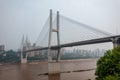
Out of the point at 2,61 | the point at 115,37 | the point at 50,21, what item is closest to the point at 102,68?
the point at 115,37

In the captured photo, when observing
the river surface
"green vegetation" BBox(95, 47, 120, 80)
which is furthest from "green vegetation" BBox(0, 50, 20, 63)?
"green vegetation" BBox(95, 47, 120, 80)

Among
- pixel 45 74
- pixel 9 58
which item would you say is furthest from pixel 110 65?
pixel 9 58

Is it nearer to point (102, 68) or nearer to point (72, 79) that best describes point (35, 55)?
point (72, 79)

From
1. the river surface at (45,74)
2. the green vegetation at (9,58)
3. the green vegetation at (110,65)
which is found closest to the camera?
the green vegetation at (110,65)

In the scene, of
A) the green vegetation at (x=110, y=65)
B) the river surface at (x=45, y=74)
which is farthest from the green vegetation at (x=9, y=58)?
the green vegetation at (x=110, y=65)

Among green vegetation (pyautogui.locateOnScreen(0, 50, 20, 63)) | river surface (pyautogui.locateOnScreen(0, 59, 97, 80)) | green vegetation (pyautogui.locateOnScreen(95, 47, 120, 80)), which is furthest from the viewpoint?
green vegetation (pyautogui.locateOnScreen(0, 50, 20, 63))

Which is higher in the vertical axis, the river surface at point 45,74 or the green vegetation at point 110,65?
the green vegetation at point 110,65

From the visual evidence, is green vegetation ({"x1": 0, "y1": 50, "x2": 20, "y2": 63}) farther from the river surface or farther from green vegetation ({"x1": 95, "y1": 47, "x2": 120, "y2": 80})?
green vegetation ({"x1": 95, "y1": 47, "x2": 120, "y2": 80})

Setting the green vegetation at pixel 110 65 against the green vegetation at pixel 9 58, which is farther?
the green vegetation at pixel 9 58

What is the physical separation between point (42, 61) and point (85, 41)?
94.5 ft

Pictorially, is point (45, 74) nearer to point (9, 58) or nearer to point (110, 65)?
point (110, 65)

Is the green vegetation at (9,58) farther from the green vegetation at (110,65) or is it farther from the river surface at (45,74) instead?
the green vegetation at (110,65)

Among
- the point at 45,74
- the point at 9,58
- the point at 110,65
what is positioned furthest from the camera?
the point at 9,58

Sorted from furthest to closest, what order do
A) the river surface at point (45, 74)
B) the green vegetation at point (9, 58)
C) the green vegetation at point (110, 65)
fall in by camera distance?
1. the green vegetation at point (9, 58)
2. the river surface at point (45, 74)
3. the green vegetation at point (110, 65)
